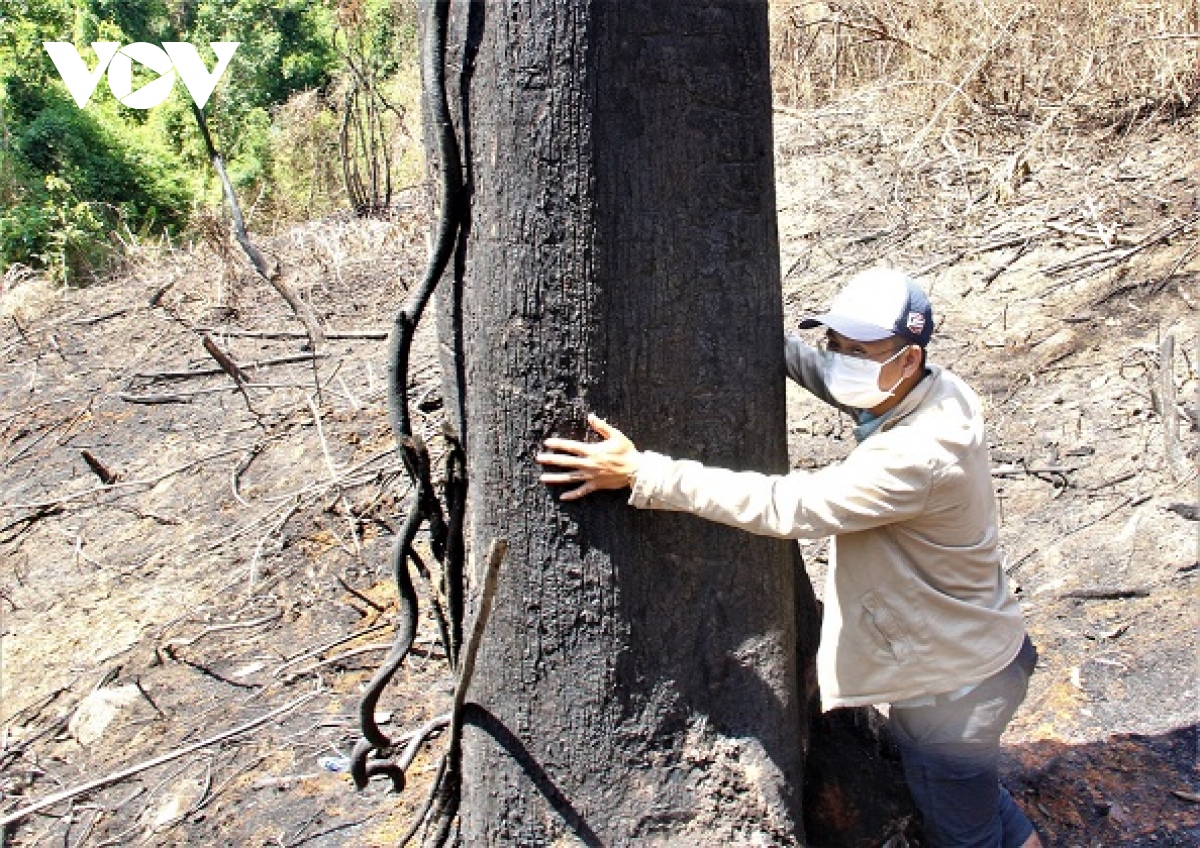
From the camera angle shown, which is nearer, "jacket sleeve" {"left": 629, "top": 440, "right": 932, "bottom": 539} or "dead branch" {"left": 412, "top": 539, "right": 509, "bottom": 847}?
"jacket sleeve" {"left": 629, "top": 440, "right": 932, "bottom": 539}

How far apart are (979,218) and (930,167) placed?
2.86 ft

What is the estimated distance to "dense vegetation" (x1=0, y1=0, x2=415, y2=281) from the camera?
1445 centimetres

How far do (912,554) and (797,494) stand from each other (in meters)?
0.36

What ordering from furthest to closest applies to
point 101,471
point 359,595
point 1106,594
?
point 101,471 < point 359,595 < point 1106,594

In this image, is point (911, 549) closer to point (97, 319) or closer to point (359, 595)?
point (359, 595)

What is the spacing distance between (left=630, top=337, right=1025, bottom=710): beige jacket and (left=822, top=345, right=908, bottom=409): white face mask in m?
0.04

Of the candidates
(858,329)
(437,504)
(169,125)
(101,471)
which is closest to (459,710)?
(437,504)

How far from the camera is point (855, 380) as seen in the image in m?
1.96

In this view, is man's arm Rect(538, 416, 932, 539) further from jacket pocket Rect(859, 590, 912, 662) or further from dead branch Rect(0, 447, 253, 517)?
dead branch Rect(0, 447, 253, 517)

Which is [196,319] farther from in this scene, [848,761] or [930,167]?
[848,761]

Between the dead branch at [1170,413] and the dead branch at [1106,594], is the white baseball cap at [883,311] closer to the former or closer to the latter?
the dead branch at [1106,594]

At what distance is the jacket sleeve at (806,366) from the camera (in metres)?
2.01

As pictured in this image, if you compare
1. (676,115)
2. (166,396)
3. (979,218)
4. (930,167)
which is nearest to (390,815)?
(676,115)

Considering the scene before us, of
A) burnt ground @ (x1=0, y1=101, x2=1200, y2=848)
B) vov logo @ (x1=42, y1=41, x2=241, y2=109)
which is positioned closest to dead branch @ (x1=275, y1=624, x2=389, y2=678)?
burnt ground @ (x1=0, y1=101, x2=1200, y2=848)
